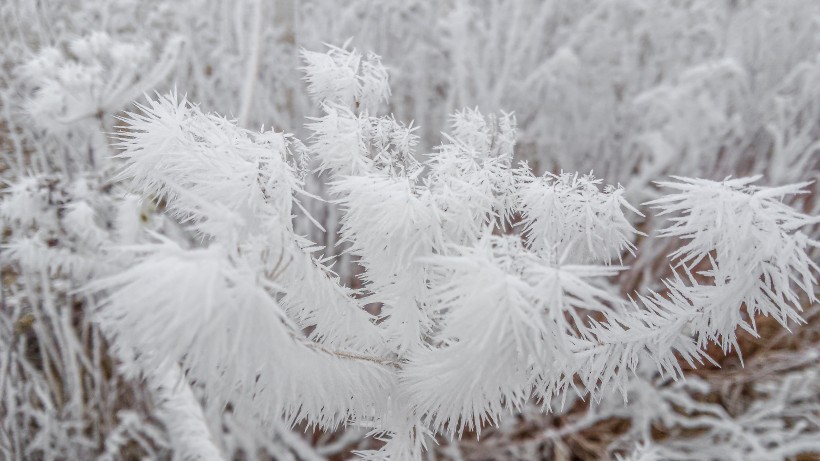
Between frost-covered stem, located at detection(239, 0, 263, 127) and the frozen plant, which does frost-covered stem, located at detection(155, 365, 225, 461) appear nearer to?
the frozen plant

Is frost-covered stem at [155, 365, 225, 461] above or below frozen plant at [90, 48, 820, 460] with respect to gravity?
below

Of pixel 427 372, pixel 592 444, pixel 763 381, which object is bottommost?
pixel 592 444

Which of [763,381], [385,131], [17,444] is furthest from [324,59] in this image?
[763,381]

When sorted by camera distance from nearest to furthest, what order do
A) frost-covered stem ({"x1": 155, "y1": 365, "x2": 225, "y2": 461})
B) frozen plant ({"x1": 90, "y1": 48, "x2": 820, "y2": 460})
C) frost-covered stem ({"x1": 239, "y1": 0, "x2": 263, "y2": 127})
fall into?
frozen plant ({"x1": 90, "y1": 48, "x2": 820, "y2": 460}) → frost-covered stem ({"x1": 155, "y1": 365, "x2": 225, "y2": 461}) → frost-covered stem ({"x1": 239, "y1": 0, "x2": 263, "y2": 127})

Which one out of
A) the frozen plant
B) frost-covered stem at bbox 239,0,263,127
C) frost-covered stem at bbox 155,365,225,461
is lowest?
frost-covered stem at bbox 155,365,225,461

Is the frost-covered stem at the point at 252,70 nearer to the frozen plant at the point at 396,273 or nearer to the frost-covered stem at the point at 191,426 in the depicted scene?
the frost-covered stem at the point at 191,426

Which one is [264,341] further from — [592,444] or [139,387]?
Answer: [592,444]

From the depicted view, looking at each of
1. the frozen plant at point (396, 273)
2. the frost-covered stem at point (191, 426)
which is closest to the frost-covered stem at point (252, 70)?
the frost-covered stem at point (191, 426)

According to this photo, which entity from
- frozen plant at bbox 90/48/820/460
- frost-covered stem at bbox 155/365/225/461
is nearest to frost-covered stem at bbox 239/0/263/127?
frost-covered stem at bbox 155/365/225/461

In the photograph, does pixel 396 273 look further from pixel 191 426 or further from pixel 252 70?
pixel 252 70
